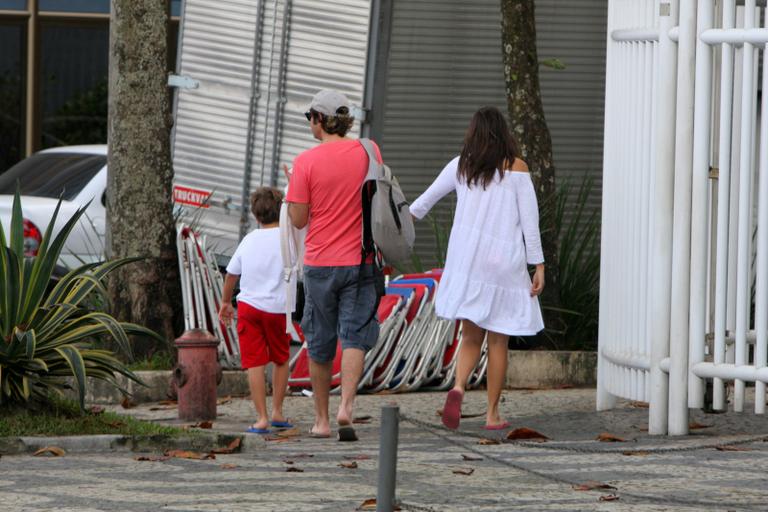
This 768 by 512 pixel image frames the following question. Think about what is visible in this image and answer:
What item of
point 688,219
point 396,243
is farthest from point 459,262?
point 688,219

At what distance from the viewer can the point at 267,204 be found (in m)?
9.37

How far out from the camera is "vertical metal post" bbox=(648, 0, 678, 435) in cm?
852

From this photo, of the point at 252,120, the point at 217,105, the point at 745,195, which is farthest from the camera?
the point at 217,105

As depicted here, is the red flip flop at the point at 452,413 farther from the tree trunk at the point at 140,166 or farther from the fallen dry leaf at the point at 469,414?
Answer: the tree trunk at the point at 140,166

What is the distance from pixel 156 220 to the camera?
37.8 ft

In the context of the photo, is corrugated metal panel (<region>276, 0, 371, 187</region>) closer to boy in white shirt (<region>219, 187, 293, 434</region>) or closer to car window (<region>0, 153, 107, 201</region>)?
car window (<region>0, 153, 107, 201</region>)

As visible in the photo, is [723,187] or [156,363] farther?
[156,363]

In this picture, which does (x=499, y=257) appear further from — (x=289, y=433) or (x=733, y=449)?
(x=733, y=449)

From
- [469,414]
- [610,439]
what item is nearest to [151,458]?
[610,439]

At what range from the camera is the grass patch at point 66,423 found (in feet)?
26.3

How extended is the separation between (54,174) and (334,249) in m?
5.93

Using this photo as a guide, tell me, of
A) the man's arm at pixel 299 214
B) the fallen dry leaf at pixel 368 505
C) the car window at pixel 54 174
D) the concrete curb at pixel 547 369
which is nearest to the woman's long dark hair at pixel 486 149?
the man's arm at pixel 299 214

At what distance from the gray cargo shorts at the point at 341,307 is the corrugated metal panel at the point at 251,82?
4161mm

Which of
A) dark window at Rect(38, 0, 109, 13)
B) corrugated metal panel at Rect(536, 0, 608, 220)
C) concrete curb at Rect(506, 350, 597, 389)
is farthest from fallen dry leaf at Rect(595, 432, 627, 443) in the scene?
dark window at Rect(38, 0, 109, 13)
